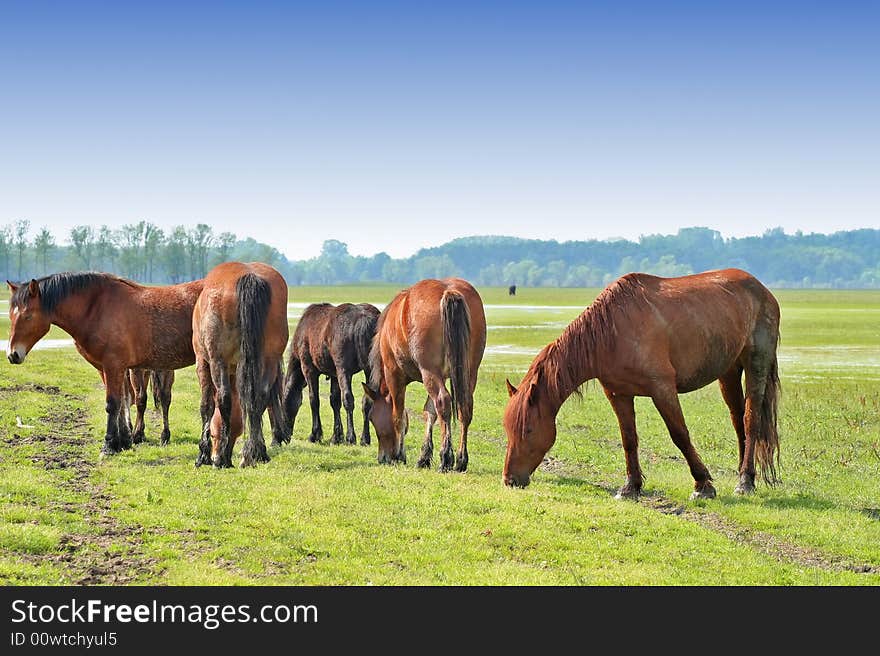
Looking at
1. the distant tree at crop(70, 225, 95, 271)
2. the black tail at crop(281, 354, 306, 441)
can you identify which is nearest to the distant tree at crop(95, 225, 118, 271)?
the distant tree at crop(70, 225, 95, 271)

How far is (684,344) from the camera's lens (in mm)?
9695

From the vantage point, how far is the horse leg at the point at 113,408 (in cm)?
1165

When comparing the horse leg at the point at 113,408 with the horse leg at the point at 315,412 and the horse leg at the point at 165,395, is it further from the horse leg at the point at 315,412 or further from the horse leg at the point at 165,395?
the horse leg at the point at 315,412

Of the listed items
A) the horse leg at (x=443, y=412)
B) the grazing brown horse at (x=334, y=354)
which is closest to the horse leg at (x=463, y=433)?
the horse leg at (x=443, y=412)

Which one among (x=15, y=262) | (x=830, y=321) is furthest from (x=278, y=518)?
(x=15, y=262)

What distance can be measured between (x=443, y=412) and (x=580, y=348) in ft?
7.52

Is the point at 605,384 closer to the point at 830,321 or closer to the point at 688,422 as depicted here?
the point at 688,422

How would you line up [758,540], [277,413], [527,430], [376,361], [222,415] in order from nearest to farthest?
[758,540] → [527,430] → [222,415] → [376,361] → [277,413]

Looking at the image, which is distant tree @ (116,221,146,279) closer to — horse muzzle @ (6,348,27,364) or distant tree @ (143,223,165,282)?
distant tree @ (143,223,165,282)

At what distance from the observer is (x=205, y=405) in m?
11.6

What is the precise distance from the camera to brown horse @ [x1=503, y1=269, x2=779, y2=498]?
9406 millimetres

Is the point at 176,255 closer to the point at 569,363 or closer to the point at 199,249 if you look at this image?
the point at 199,249

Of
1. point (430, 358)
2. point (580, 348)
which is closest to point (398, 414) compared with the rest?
point (430, 358)
